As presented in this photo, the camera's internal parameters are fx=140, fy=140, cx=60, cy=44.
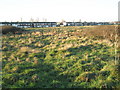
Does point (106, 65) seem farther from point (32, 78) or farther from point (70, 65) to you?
point (32, 78)

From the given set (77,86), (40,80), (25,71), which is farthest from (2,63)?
(77,86)

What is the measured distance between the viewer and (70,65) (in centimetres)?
997

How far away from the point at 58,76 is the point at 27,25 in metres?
39.8

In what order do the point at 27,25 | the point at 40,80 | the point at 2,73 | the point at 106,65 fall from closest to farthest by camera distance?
the point at 40,80, the point at 2,73, the point at 106,65, the point at 27,25

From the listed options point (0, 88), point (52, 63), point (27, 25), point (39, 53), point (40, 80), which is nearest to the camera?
point (0, 88)

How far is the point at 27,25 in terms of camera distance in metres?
45.9

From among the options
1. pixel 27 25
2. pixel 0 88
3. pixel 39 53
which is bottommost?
pixel 0 88

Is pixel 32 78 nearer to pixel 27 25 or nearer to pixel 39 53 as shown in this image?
pixel 39 53

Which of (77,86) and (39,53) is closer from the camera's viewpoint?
(77,86)

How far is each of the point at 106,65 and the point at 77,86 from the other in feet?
10.5

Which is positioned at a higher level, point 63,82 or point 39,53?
point 39,53

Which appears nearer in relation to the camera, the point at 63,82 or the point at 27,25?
the point at 63,82

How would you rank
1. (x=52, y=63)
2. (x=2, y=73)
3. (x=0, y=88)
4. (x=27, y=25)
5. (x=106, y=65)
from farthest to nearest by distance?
(x=27, y=25) → (x=52, y=63) → (x=106, y=65) → (x=2, y=73) → (x=0, y=88)

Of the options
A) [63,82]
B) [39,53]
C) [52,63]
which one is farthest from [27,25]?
[63,82]
